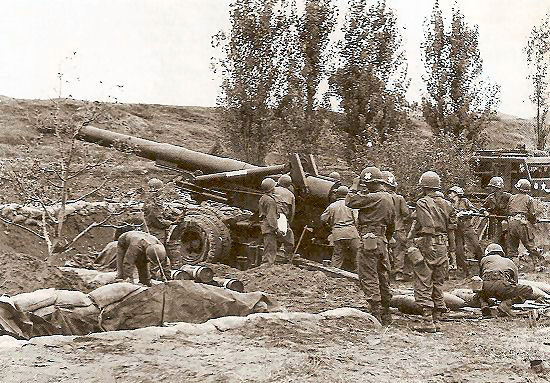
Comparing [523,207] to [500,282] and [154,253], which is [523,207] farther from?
[154,253]

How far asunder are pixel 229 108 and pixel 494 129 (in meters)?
19.7

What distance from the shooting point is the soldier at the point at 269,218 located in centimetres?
1082

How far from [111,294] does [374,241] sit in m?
2.81

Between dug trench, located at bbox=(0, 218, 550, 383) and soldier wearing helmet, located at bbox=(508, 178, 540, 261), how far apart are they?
387cm

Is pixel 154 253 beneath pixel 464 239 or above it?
above

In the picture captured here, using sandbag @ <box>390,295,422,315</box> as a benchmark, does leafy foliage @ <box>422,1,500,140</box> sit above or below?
above

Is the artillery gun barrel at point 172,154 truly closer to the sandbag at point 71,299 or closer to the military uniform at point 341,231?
the military uniform at point 341,231

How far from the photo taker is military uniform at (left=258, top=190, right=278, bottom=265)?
10.8 m

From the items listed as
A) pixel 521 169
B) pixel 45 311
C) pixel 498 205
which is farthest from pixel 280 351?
pixel 521 169

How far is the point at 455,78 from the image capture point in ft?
70.0

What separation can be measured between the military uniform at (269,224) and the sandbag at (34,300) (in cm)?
433

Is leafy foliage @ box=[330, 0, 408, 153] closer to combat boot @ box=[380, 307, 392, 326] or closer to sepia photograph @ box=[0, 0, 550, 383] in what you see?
sepia photograph @ box=[0, 0, 550, 383]

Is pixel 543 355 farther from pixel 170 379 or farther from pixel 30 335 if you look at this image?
pixel 30 335

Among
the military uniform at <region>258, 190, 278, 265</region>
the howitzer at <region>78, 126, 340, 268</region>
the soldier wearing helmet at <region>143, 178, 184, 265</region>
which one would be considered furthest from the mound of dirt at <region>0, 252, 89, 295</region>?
the military uniform at <region>258, 190, 278, 265</region>
